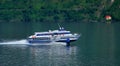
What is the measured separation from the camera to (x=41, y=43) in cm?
17488

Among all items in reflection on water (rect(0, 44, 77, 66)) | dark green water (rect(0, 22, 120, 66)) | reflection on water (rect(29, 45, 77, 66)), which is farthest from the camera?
reflection on water (rect(29, 45, 77, 66))

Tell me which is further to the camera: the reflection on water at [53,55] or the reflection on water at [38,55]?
the reflection on water at [53,55]

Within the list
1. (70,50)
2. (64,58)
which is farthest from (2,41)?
(64,58)

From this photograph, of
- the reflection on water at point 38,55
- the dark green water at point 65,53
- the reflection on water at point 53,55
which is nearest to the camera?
the reflection on water at point 38,55

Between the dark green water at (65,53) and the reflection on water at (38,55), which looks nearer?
the reflection on water at (38,55)

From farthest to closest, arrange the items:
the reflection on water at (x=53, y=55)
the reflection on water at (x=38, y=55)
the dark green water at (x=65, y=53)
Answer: the reflection on water at (x=53, y=55) < the dark green water at (x=65, y=53) < the reflection on water at (x=38, y=55)

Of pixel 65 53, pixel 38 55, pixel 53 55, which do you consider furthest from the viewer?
pixel 65 53

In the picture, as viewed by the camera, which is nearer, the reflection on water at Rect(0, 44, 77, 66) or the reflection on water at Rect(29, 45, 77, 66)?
the reflection on water at Rect(0, 44, 77, 66)

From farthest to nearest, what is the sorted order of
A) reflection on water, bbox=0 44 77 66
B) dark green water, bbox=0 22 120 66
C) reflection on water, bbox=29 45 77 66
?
1. reflection on water, bbox=29 45 77 66
2. dark green water, bbox=0 22 120 66
3. reflection on water, bbox=0 44 77 66

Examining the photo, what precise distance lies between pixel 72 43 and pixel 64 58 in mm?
29857

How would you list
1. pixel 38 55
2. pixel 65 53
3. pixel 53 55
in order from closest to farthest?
pixel 53 55 < pixel 38 55 < pixel 65 53

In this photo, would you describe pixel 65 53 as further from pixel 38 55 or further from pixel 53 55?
pixel 38 55

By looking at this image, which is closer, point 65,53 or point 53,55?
point 53,55

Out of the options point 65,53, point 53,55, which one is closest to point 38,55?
point 53,55
